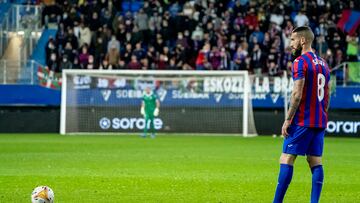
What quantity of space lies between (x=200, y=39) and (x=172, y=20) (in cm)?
139

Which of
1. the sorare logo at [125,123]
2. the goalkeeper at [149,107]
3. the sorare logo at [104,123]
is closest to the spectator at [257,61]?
the sorare logo at [125,123]

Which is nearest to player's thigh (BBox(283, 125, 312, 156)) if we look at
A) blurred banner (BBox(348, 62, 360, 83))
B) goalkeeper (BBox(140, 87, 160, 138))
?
goalkeeper (BBox(140, 87, 160, 138))

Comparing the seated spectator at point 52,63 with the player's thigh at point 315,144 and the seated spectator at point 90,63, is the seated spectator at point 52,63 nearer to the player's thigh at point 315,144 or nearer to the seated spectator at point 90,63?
the seated spectator at point 90,63

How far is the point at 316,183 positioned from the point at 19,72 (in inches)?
852

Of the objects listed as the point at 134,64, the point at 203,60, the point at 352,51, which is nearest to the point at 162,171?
the point at 134,64

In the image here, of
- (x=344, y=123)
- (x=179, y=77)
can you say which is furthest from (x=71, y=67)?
(x=344, y=123)

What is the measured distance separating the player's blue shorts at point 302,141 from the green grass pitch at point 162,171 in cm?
161

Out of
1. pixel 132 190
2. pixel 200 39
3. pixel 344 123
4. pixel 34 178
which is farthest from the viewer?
pixel 200 39

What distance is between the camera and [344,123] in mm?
29016

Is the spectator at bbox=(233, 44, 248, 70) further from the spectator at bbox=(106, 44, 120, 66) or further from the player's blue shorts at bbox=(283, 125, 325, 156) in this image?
the player's blue shorts at bbox=(283, 125, 325, 156)

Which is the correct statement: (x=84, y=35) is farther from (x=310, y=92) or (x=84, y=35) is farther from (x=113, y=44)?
(x=310, y=92)

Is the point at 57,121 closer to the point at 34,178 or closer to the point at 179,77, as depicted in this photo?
the point at 179,77

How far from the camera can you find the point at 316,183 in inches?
373

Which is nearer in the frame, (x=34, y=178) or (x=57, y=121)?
(x=34, y=178)
